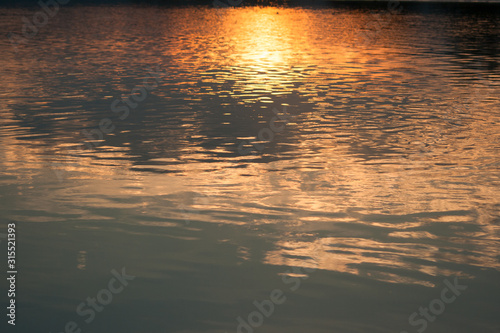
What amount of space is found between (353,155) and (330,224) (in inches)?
154

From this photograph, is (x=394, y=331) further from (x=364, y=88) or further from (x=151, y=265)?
(x=364, y=88)

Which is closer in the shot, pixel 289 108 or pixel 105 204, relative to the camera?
pixel 105 204

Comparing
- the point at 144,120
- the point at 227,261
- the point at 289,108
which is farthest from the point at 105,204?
the point at 289,108

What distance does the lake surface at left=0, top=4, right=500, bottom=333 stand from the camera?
6.86 m

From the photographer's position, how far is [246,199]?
10016mm

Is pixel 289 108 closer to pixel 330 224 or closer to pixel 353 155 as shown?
pixel 353 155

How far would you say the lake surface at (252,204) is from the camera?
6.86m

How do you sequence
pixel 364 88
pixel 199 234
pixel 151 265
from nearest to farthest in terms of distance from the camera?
pixel 151 265 → pixel 199 234 → pixel 364 88

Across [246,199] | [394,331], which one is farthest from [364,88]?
[394,331]

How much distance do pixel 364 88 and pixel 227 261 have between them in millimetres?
14964

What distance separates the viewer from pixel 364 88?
22031 millimetres

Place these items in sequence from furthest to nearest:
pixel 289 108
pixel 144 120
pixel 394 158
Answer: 1. pixel 289 108
2. pixel 144 120
3. pixel 394 158

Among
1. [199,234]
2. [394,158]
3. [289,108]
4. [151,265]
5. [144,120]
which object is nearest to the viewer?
[151,265]

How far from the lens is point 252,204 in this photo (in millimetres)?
9797
